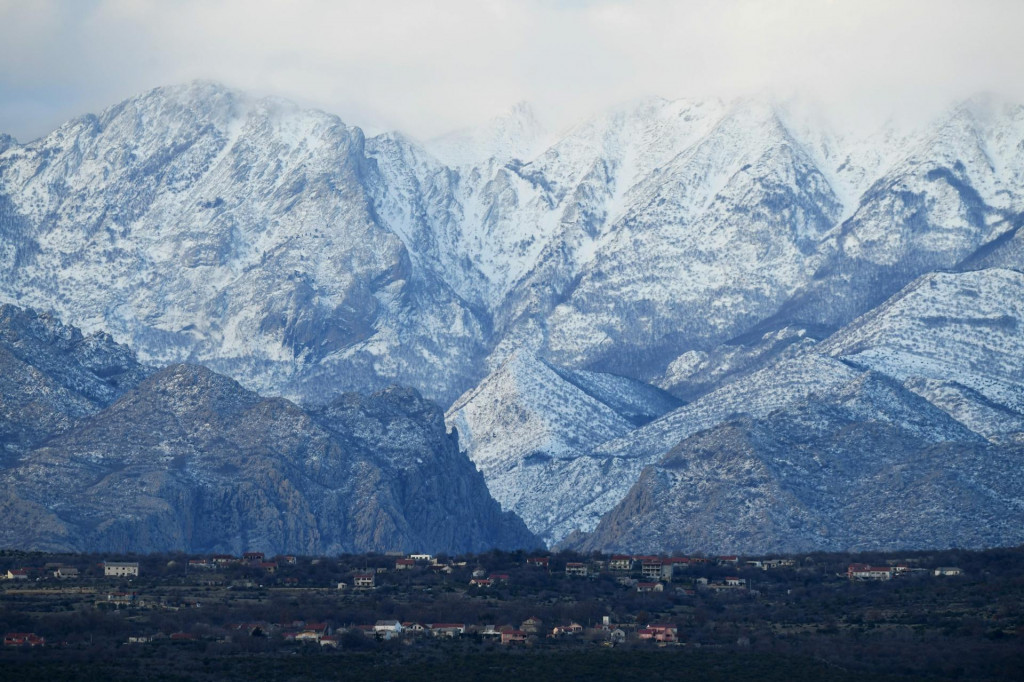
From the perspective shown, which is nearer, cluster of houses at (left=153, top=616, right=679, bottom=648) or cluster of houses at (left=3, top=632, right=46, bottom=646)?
cluster of houses at (left=3, top=632, right=46, bottom=646)

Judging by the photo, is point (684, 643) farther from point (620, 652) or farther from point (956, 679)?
point (956, 679)

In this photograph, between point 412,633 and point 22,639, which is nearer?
point 22,639

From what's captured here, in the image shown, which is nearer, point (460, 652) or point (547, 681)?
point (547, 681)

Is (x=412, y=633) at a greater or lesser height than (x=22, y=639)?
lesser

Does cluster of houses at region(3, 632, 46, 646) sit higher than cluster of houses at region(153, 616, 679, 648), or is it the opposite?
cluster of houses at region(3, 632, 46, 646)

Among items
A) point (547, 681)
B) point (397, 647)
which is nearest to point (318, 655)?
point (397, 647)

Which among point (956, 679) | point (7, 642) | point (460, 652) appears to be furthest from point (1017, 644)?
point (7, 642)

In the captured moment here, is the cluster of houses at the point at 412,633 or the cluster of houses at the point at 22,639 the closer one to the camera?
the cluster of houses at the point at 22,639

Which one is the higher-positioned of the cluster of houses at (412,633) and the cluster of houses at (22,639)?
the cluster of houses at (22,639)

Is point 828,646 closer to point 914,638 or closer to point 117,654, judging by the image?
point 914,638
